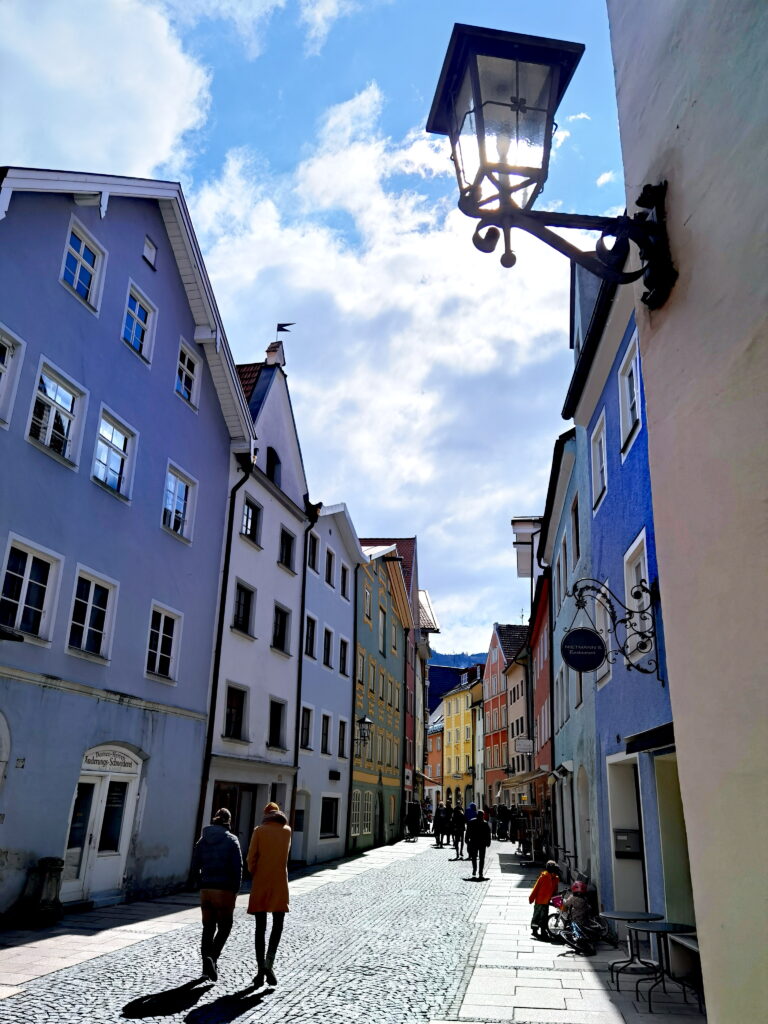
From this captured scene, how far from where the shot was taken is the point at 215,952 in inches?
330

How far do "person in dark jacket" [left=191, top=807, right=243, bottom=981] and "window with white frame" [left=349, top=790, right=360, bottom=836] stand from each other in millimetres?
20921

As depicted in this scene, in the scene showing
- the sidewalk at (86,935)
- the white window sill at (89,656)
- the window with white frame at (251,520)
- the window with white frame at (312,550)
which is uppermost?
the window with white frame at (312,550)

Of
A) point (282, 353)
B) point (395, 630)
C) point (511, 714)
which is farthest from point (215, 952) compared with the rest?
point (511, 714)

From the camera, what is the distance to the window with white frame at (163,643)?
16.2 m

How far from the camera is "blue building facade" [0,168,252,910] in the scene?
12.4m

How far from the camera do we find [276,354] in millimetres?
25188

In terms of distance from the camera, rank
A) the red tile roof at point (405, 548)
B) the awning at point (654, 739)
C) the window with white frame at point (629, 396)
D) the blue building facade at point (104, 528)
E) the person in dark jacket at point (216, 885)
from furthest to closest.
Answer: the red tile roof at point (405, 548) → the blue building facade at point (104, 528) → the window with white frame at point (629, 396) → the person in dark jacket at point (216, 885) → the awning at point (654, 739)

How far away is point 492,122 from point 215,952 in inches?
321

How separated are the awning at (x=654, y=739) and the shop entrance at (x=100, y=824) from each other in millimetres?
9075

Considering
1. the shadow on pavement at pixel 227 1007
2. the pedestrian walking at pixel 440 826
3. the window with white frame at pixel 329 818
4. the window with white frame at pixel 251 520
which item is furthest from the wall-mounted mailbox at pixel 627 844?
the pedestrian walking at pixel 440 826

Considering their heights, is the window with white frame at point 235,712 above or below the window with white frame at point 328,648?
below

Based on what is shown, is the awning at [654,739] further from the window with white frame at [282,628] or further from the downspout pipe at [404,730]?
the downspout pipe at [404,730]

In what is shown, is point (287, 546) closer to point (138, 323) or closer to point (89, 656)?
point (138, 323)

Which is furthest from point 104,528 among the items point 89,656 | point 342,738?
point 342,738
